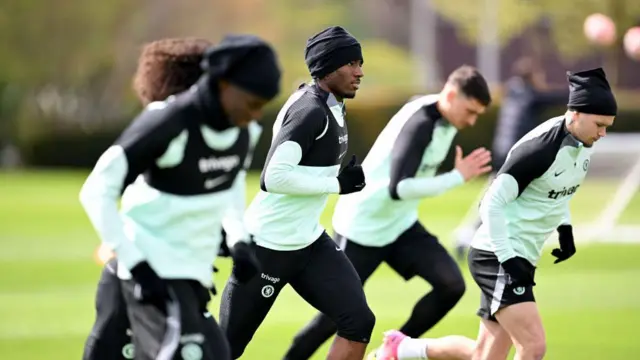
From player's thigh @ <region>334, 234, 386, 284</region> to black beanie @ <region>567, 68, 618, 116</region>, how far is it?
6.63 feet

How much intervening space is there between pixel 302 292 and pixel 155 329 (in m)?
2.03

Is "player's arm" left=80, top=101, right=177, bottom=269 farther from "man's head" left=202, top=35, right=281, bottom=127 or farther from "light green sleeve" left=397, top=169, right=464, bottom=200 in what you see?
"light green sleeve" left=397, top=169, right=464, bottom=200

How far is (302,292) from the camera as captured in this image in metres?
8.08

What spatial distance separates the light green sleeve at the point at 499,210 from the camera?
7.73 m

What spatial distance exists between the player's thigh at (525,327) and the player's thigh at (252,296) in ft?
4.17

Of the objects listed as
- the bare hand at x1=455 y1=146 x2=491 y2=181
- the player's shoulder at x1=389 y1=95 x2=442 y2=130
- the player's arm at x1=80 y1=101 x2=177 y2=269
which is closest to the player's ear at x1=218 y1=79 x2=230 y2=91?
the player's arm at x1=80 y1=101 x2=177 y2=269

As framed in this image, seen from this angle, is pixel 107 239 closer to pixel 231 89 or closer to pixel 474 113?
pixel 231 89

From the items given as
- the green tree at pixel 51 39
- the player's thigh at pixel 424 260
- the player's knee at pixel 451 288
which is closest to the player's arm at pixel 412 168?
the player's thigh at pixel 424 260

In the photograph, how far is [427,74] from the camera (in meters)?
65.3

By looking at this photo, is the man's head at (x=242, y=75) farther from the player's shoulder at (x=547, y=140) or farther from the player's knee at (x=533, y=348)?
the player's knee at (x=533, y=348)

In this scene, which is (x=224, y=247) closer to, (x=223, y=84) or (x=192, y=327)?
(x=192, y=327)

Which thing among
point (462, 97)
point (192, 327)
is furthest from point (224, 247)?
point (462, 97)

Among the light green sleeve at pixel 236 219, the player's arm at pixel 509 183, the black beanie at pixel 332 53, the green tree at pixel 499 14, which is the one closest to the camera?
the light green sleeve at pixel 236 219

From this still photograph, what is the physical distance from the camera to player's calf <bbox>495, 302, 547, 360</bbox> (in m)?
7.74
